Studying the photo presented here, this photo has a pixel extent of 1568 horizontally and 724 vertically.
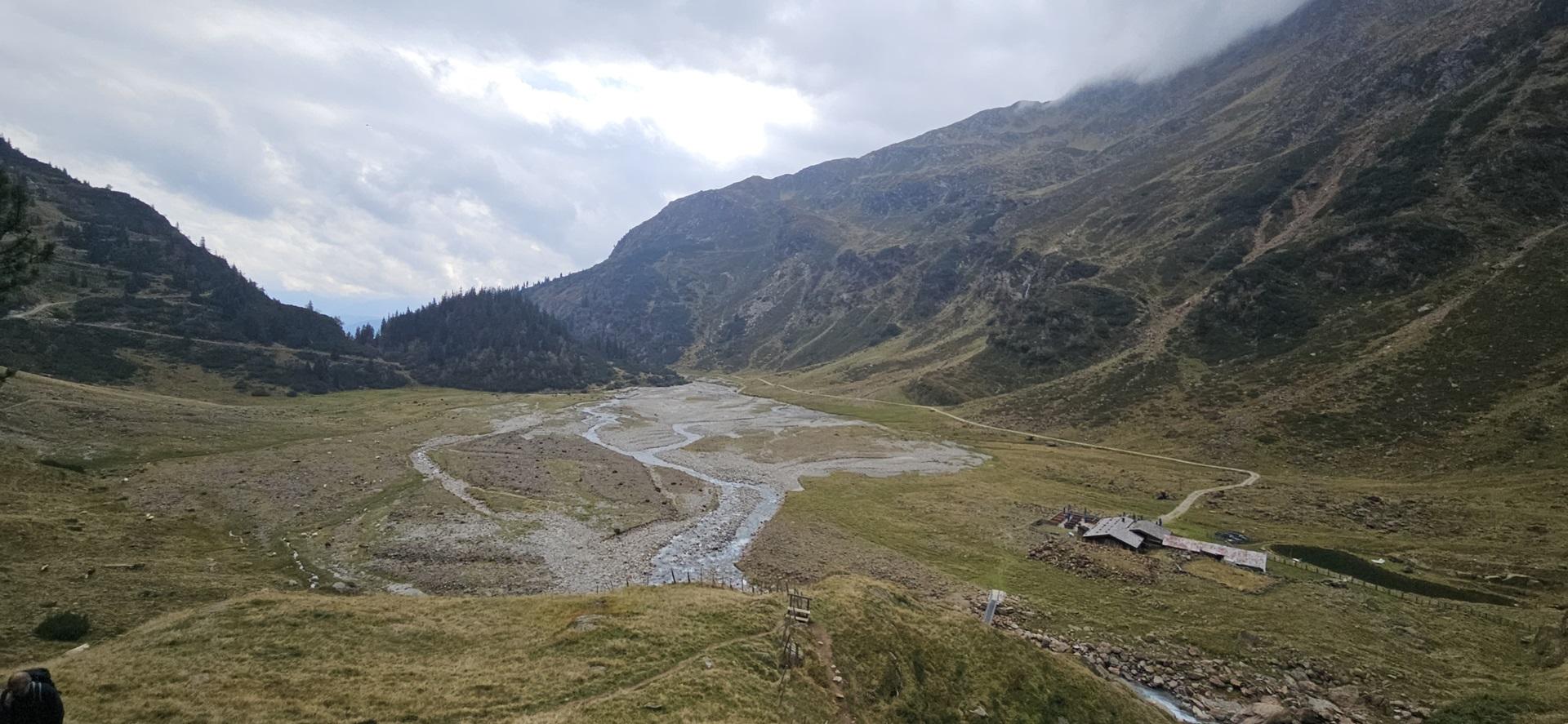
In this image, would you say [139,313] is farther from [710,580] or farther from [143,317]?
[710,580]

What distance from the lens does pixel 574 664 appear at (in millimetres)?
22031

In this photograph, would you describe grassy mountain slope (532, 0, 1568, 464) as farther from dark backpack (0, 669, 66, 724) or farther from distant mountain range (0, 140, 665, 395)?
distant mountain range (0, 140, 665, 395)

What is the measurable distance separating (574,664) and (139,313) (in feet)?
640

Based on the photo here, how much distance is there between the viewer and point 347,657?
22.3 metres

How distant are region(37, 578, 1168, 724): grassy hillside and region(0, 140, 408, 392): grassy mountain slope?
126339 mm

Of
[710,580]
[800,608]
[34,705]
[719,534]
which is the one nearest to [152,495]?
[719,534]

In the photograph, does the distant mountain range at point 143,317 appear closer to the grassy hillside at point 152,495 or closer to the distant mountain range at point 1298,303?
the distant mountain range at point 1298,303

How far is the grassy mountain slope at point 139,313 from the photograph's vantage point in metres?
117

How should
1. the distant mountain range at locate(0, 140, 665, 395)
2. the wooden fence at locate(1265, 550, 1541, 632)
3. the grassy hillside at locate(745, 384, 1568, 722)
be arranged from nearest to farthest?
1. the grassy hillside at locate(745, 384, 1568, 722)
2. the wooden fence at locate(1265, 550, 1541, 632)
3. the distant mountain range at locate(0, 140, 665, 395)

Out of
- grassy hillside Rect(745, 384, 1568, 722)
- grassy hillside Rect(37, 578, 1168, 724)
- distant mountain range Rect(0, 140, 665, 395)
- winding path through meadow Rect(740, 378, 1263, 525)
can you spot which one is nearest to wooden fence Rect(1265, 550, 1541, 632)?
grassy hillside Rect(745, 384, 1568, 722)

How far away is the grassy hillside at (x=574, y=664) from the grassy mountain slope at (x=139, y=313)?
414 feet

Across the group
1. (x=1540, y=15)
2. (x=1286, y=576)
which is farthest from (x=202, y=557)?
(x=1540, y=15)

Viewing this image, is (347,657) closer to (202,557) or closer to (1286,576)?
(202,557)

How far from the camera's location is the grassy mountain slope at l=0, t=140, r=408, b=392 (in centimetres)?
11662
